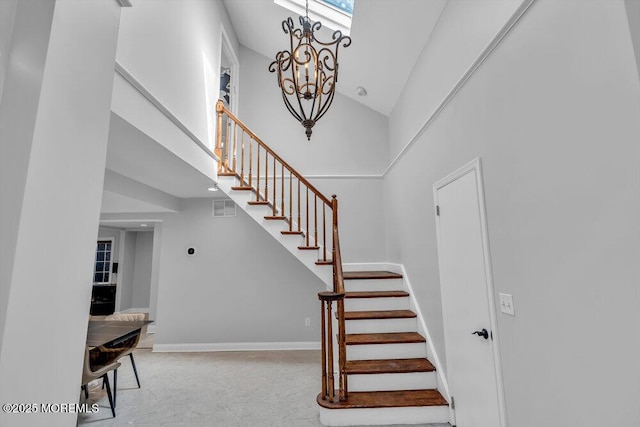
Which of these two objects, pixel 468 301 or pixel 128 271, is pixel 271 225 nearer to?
pixel 468 301

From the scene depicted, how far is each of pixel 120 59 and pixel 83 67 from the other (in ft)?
3.65

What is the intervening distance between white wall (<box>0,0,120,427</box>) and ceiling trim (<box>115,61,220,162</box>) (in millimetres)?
Result: 965

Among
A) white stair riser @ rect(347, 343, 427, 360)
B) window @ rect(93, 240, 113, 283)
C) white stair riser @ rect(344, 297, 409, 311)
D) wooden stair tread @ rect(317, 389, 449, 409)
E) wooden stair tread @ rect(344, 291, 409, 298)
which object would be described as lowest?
wooden stair tread @ rect(317, 389, 449, 409)

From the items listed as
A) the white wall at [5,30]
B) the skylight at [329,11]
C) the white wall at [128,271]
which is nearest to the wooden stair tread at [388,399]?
the white wall at [5,30]

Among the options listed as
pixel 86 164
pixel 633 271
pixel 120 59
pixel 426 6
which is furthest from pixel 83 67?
pixel 426 6

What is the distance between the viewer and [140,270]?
7.86m

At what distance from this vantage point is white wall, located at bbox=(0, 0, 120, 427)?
0.82 m

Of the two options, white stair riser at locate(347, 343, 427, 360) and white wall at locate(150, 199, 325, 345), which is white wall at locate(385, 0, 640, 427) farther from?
white wall at locate(150, 199, 325, 345)

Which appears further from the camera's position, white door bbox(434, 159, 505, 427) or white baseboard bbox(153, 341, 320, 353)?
white baseboard bbox(153, 341, 320, 353)

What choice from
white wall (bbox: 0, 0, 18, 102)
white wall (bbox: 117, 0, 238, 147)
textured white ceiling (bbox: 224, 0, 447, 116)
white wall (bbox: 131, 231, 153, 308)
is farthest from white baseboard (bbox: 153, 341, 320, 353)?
white wall (bbox: 0, 0, 18, 102)

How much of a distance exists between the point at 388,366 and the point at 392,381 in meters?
0.13

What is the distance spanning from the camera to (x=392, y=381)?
9.11 feet

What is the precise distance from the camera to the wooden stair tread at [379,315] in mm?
3299

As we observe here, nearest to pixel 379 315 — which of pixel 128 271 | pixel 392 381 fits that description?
pixel 392 381
